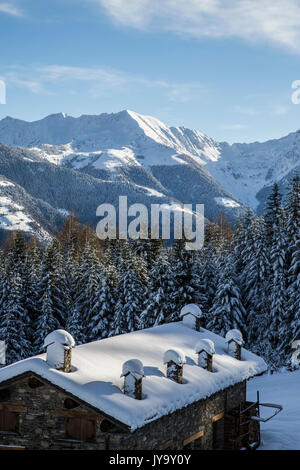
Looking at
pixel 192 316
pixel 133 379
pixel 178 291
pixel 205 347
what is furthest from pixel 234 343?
pixel 178 291

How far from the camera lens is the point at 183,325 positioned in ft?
84.6

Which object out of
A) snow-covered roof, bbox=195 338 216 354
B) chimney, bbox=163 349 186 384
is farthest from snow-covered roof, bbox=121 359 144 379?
snow-covered roof, bbox=195 338 216 354

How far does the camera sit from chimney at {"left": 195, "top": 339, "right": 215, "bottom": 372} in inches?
779

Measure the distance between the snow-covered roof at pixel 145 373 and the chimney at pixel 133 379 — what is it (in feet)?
0.75

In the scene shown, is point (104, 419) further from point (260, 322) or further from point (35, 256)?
point (35, 256)

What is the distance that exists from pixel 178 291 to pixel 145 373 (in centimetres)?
2461

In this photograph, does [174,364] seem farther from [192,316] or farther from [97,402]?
[192,316]

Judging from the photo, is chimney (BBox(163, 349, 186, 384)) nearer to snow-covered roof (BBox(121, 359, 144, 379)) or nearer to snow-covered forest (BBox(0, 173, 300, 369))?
snow-covered roof (BBox(121, 359, 144, 379))

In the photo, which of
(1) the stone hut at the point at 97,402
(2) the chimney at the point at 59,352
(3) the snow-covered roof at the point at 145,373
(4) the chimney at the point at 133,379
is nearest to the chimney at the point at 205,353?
(3) the snow-covered roof at the point at 145,373

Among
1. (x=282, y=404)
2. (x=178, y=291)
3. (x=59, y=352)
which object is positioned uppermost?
(x=178, y=291)

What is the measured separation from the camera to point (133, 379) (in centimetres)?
1544

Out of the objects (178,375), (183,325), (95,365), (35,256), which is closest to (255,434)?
(183,325)

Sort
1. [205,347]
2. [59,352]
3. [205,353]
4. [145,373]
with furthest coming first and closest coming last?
[205,353]
[205,347]
[145,373]
[59,352]
